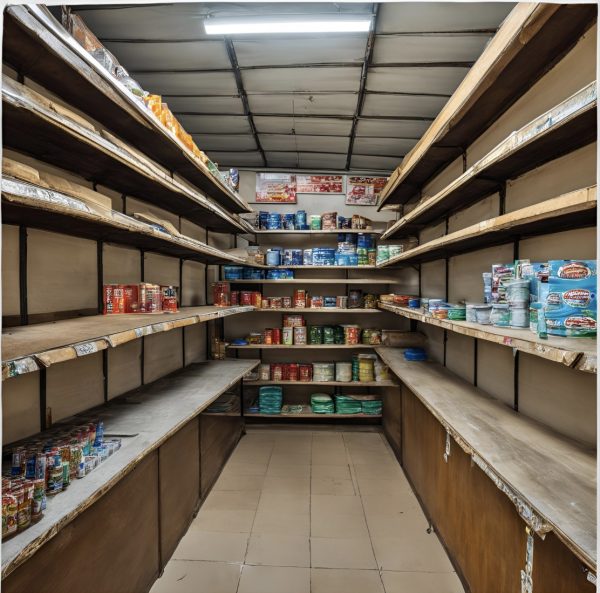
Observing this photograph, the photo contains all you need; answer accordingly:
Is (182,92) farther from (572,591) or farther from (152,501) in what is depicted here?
(572,591)

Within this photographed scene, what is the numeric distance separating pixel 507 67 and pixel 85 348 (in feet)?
7.42

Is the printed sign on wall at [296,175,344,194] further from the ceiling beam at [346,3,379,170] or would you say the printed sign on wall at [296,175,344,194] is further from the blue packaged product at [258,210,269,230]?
the ceiling beam at [346,3,379,170]

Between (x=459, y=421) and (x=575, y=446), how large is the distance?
0.52 meters

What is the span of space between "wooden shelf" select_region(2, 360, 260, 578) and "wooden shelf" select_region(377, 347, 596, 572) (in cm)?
154

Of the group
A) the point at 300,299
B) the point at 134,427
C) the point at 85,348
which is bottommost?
the point at 134,427

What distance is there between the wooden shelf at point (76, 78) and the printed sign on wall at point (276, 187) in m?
2.39

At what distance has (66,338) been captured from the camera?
59.2 inches

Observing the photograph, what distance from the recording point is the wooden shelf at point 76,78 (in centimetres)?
141

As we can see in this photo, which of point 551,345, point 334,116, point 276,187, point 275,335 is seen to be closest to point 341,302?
point 275,335

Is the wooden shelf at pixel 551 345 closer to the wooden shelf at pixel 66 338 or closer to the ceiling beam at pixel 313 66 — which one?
the wooden shelf at pixel 66 338

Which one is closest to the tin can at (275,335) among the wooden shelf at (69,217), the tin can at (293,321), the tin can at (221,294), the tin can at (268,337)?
the tin can at (268,337)

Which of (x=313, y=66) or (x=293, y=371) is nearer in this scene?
(x=313, y=66)

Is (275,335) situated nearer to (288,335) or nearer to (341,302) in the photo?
(288,335)

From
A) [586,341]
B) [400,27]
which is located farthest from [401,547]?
[400,27]
